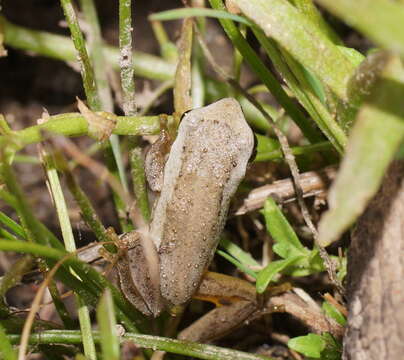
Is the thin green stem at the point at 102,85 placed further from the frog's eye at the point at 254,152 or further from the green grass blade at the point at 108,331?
the green grass blade at the point at 108,331

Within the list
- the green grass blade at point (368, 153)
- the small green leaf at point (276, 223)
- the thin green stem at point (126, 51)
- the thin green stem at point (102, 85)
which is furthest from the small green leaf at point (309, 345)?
the thin green stem at point (126, 51)

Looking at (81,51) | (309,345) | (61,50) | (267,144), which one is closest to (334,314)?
(309,345)

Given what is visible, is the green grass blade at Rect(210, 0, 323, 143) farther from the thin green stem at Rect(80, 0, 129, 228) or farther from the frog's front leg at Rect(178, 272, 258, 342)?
the frog's front leg at Rect(178, 272, 258, 342)

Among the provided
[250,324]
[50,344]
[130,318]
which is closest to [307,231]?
[250,324]

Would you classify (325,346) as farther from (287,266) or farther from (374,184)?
(374,184)

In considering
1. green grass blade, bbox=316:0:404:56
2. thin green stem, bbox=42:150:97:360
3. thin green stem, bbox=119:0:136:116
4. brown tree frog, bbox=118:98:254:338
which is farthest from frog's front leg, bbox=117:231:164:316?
green grass blade, bbox=316:0:404:56
